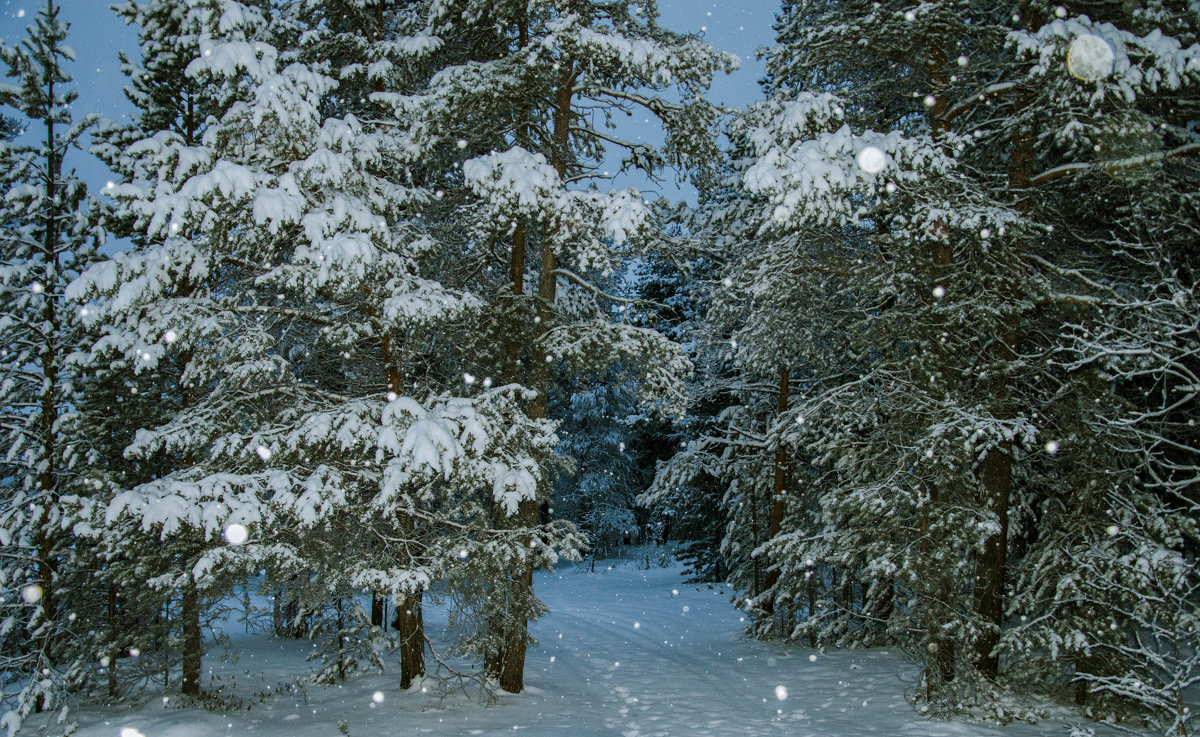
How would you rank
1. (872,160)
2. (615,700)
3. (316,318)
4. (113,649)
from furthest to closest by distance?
(615,700)
(113,649)
(316,318)
(872,160)

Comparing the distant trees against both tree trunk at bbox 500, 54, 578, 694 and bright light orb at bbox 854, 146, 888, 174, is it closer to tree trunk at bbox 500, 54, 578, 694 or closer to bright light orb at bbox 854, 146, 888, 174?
tree trunk at bbox 500, 54, 578, 694

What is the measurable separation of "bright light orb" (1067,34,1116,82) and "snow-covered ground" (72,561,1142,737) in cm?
726

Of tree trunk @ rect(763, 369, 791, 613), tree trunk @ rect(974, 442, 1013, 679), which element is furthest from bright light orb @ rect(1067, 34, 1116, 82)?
tree trunk @ rect(763, 369, 791, 613)

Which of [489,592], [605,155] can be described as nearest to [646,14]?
[605,155]

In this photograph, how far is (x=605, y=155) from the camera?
475 inches

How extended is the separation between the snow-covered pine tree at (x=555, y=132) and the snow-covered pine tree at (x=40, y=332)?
208 inches

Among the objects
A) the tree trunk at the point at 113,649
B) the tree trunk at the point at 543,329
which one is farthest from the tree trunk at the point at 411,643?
the tree trunk at the point at 113,649

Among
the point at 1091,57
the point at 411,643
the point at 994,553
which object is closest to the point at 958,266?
the point at 1091,57

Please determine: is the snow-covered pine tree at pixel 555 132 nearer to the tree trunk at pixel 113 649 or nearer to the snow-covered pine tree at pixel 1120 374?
the snow-covered pine tree at pixel 1120 374

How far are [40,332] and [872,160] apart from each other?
12.0m

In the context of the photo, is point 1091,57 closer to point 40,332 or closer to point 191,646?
point 191,646

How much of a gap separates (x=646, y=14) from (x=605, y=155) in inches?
91.6

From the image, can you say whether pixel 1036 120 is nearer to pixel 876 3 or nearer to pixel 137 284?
pixel 876 3

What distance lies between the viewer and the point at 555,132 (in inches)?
424
